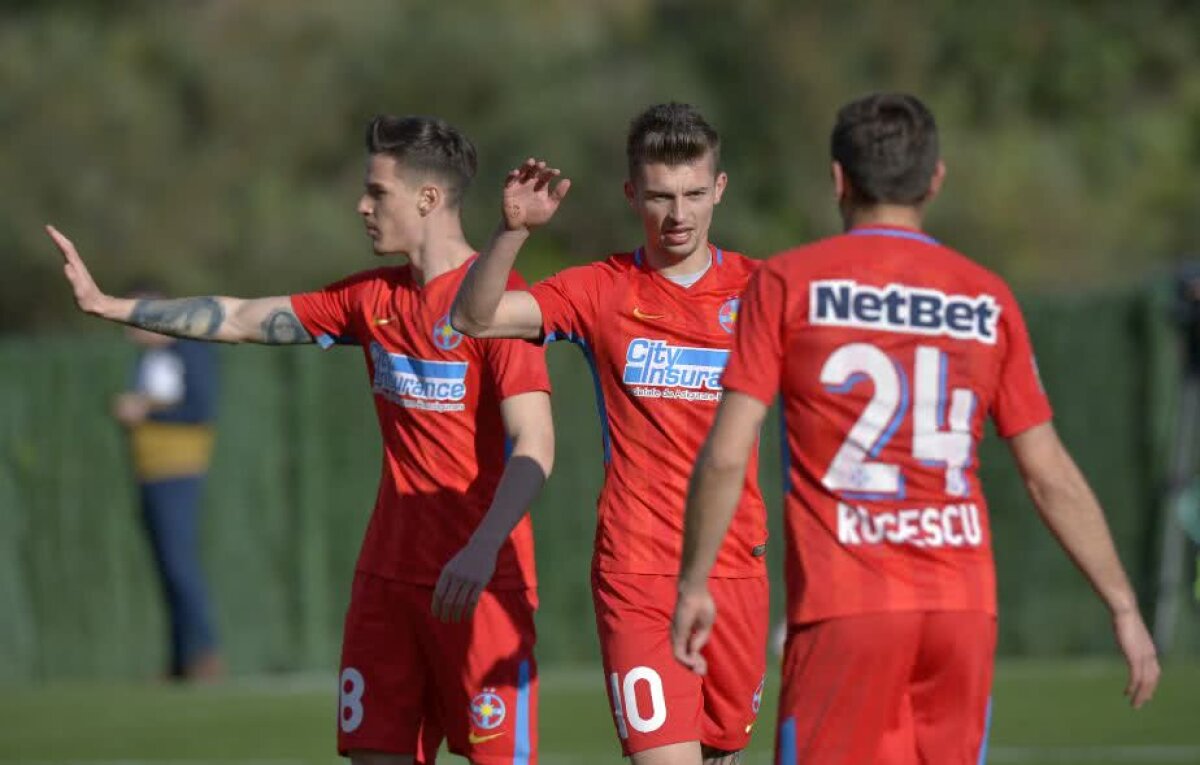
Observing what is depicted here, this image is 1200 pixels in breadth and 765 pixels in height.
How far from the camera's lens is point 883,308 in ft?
16.4

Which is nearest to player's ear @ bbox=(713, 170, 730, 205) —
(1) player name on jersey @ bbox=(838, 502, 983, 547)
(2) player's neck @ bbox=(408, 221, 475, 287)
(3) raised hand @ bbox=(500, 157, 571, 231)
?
(2) player's neck @ bbox=(408, 221, 475, 287)

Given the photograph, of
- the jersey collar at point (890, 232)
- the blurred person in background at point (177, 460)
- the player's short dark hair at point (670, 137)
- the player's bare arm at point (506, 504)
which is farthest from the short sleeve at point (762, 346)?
the blurred person in background at point (177, 460)

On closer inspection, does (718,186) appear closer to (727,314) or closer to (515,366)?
(727,314)

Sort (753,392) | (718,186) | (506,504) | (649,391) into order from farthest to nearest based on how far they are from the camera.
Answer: (718,186)
(649,391)
(506,504)
(753,392)

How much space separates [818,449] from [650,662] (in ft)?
5.02

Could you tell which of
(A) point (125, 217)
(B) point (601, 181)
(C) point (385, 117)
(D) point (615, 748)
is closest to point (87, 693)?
(D) point (615, 748)

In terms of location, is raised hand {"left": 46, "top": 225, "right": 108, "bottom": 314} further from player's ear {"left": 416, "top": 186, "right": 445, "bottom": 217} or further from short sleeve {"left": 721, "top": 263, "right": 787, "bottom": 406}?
short sleeve {"left": 721, "top": 263, "right": 787, "bottom": 406}

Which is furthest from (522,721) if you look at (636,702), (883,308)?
(883,308)

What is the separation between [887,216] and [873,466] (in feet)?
2.00

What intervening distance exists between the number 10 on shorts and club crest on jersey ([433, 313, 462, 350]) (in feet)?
3.80

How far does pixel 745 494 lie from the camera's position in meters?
6.66

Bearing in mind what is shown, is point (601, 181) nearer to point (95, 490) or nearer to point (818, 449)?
point (95, 490)

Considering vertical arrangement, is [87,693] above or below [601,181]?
below

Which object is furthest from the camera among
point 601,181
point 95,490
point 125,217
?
point 601,181
